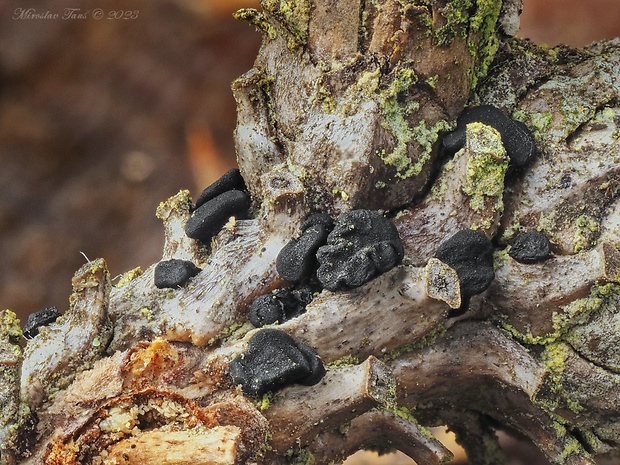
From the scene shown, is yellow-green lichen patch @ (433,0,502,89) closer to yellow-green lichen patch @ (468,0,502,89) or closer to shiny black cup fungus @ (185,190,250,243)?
yellow-green lichen patch @ (468,0,502,89)

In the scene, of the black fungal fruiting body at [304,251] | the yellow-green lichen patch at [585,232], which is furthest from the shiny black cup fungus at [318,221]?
the yellow-green lichen patch at [585,232]

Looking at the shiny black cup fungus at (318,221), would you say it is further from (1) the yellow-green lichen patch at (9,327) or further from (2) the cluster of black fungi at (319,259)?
(1) the yellow-green lichen patch at (9,327)

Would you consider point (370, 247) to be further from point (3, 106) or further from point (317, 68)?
point (3, 106)

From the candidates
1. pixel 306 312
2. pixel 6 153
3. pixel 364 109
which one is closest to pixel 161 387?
pixel 306 312

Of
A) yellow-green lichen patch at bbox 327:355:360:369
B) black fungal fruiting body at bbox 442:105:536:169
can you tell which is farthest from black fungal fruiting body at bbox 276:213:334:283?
black fungal fruiting body at bbox 442:105:536:169

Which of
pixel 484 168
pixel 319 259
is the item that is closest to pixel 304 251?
pixel 319 259

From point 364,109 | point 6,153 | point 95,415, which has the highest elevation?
point 6,153
